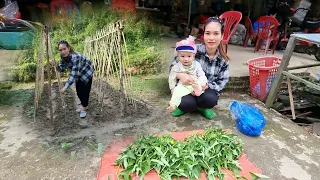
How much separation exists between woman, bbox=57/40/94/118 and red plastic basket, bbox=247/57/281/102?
263cm

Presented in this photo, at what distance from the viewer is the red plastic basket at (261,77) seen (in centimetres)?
432

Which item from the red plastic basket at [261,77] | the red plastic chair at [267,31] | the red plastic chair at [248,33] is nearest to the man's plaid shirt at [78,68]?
the red plastic basket at [261,77]

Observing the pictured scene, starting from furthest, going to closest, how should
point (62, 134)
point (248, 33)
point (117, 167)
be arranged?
point (248, 33)
point (62, 134)
point (117, 167)

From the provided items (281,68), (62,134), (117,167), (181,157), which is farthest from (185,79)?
(281,68)

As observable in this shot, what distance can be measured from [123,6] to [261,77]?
444 centimetres

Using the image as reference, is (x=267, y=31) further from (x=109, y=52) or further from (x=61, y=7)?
(x=61, y=7)

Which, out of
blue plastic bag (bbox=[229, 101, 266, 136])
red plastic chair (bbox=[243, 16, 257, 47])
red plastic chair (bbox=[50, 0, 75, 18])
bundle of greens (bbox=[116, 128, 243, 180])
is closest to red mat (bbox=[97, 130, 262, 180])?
bundle of greens (bbox=[116, 128, 243, 180])

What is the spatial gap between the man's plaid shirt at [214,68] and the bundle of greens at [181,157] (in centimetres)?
87

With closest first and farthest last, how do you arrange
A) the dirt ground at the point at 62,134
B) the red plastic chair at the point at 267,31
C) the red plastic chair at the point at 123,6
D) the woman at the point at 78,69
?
the dirt ground at the point at 62,134 → the woman at the point at 78,69 → the red plastic chair at the point at 267,31 → the red plastic chair at the point at 123,6

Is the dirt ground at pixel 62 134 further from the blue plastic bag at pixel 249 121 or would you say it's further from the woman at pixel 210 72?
the blue plastic bag at pixel 249 121

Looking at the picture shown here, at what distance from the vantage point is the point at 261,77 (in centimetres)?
438

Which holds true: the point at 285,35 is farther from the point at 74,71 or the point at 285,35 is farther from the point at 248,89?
the point at 74,71

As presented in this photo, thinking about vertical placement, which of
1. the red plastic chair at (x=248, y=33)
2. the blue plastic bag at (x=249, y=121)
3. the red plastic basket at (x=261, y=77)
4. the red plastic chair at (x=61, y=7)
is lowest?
the blue plastic bag at (x=249, y=121)

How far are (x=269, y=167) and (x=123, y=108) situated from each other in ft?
6.59
